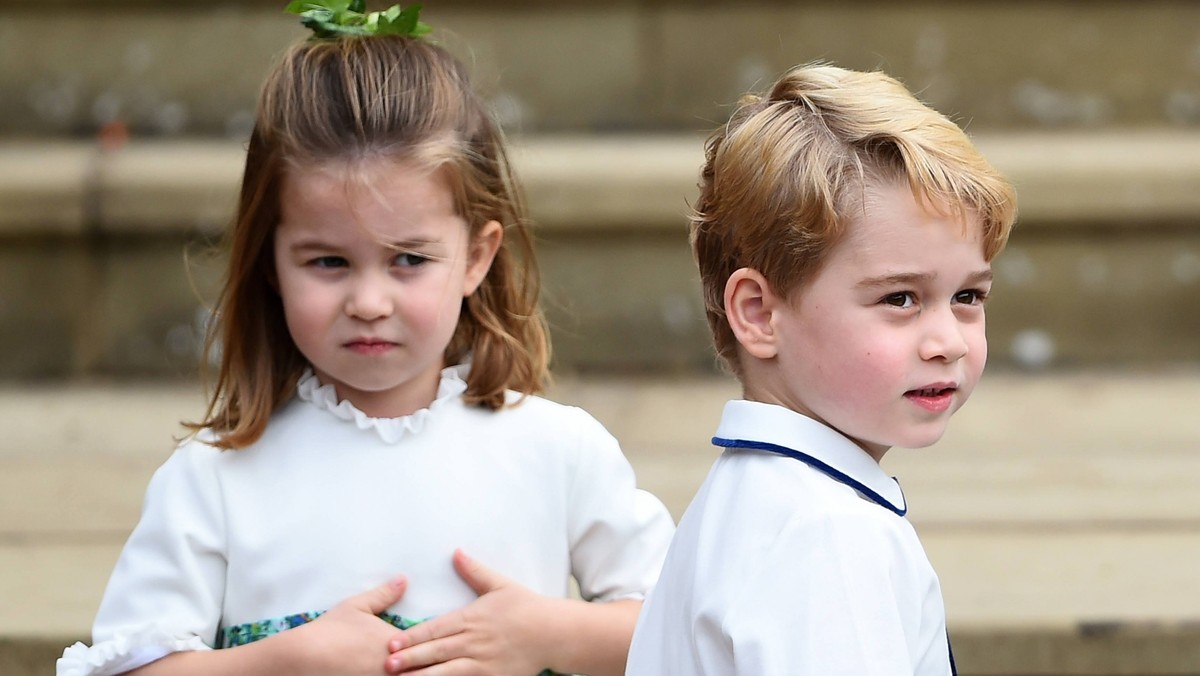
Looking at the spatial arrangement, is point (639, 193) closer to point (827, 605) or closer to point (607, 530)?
point (607, 530)

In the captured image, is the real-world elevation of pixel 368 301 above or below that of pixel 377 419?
above

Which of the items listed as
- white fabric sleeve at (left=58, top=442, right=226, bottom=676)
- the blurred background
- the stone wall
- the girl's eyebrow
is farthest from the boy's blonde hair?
the stone wall

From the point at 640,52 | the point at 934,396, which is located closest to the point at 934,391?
the point at 934,396

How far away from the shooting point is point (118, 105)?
4.60 metres

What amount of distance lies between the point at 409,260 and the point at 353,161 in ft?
0.51

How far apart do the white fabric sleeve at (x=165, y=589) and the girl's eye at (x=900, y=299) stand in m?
0.99

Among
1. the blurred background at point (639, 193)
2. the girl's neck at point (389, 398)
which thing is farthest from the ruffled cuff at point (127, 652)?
the blurred background at point (639, 193)

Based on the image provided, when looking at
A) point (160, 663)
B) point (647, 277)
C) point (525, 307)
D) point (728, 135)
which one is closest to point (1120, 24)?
point (647, 277)

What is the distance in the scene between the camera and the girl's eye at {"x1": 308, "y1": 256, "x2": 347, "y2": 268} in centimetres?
210

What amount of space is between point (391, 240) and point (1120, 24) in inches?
130

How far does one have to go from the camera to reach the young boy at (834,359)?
61.4 inches

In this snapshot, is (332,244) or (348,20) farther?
(348,20)

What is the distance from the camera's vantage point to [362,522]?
2111 millimetres

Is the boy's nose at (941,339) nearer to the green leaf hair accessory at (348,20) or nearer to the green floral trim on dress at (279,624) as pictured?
the green floral trim on dress at (279,624)
